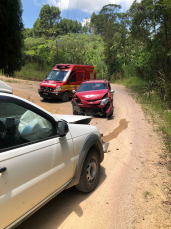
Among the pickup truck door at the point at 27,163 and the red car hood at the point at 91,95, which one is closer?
the pickup truck door at the point at 27,163

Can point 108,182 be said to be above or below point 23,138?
below

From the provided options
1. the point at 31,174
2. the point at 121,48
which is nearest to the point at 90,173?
the point at 31,174

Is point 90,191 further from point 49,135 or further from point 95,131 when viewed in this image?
point 49,135

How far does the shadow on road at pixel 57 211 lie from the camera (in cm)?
278

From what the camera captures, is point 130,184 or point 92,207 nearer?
point 92,207

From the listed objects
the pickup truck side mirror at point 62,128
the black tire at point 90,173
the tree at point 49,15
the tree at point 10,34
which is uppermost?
the tree at point 49,15

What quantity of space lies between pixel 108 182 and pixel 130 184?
0.41m

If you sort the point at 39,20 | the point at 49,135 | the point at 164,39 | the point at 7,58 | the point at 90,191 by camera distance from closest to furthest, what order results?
the point at 49,135, the point at 90,191, the point at 7,58, the point at 164,39, the point at 39,20

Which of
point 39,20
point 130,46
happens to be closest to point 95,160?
point 130,46

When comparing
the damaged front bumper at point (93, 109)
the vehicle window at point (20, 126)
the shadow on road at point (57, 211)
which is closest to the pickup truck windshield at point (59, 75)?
the damaged front bumper at point (93, 109)

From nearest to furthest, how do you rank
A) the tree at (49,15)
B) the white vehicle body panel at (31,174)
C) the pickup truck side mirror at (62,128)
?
the white vehicle body panel at (31,174) → the pickup truck side mirror at (62,128) → the tree at (49,15)

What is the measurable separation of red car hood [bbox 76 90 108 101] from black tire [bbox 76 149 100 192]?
5.36m

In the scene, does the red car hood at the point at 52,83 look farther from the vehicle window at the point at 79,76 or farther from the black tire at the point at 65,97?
the vehicle window at the point at 79,76

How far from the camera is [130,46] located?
25672 mm
